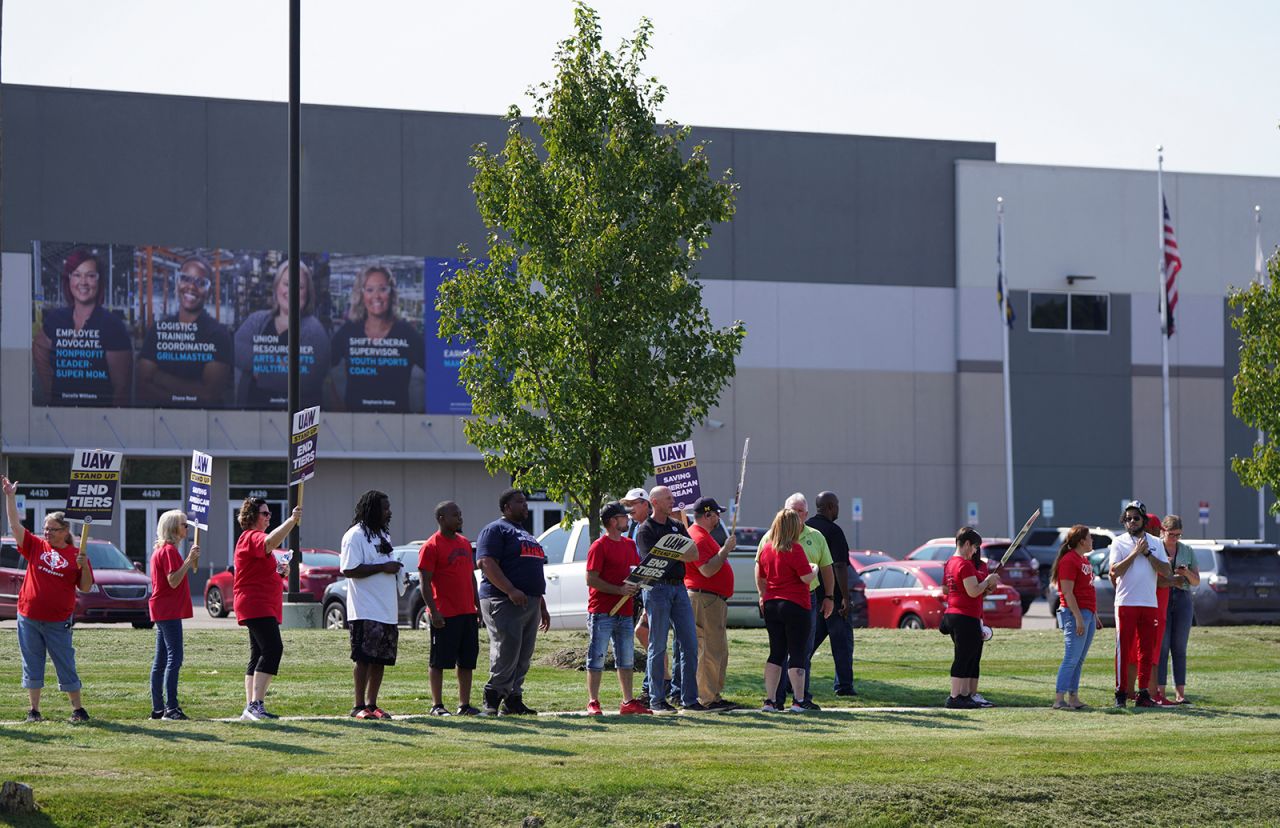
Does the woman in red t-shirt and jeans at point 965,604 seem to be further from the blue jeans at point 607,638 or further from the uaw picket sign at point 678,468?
the uaw picket sign at point 678,468

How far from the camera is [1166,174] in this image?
5575cm

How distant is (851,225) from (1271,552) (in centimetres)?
2612

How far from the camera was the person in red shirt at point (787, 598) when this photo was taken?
14.8 m

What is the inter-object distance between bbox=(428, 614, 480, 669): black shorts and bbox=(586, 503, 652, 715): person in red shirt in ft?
3.23

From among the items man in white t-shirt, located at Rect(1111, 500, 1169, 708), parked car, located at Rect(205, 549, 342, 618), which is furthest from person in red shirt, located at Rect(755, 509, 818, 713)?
parked car, located at Rect(205, 549, 342, 618)

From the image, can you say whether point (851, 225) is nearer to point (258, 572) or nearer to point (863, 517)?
point (863, 517)

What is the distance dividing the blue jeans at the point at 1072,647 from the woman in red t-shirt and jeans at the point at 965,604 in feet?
2.46

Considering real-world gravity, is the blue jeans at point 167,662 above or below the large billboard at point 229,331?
below

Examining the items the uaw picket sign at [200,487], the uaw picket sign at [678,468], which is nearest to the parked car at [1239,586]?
the uaw picket sign at [678,468]

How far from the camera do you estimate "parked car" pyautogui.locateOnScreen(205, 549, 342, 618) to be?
104ft

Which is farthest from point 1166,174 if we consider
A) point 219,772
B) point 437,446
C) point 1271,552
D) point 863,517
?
point 219,772

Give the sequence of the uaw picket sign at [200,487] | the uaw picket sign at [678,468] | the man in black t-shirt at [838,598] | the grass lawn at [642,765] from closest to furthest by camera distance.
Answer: the grass lawn at [642,765]
the uaw picket sign at [200,487]
the man in black t-shirt at [838,598]
the uaw picket sign at [678,468]

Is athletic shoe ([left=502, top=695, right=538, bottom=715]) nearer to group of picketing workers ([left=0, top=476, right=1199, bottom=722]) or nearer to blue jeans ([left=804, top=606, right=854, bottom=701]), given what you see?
group of picketing workers ([left=0, top=476, right=1199, bottom=722])

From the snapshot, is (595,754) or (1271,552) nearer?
(595,754)
